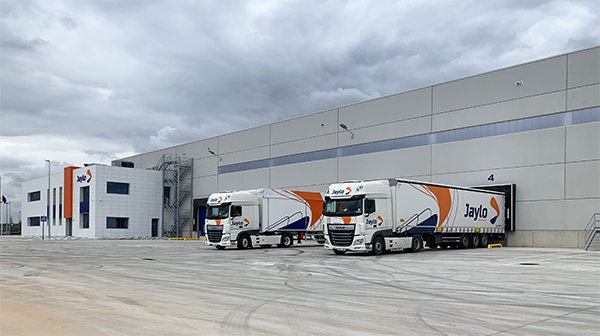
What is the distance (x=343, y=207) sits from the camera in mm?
24109

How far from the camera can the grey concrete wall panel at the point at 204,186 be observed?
58.8m

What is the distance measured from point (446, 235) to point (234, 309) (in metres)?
21.2

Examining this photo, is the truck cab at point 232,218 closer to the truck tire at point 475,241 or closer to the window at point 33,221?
the truck tire at point 475,241

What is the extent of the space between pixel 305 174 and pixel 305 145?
2.66 metres

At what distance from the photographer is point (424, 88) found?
1502 inches

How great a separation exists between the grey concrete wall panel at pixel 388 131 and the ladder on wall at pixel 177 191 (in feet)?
85.7

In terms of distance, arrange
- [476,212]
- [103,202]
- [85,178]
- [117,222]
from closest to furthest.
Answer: [476,212]
[103,202]
[85,178]
[117,222]

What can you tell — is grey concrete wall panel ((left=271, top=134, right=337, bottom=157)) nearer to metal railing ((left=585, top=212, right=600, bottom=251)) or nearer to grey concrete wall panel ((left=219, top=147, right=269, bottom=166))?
grey concrete wall panel ((left=219, top=147, right=269, bottom=166))

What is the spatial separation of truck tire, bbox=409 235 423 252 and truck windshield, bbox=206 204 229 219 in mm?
10455

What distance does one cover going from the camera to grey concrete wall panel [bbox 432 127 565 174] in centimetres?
3123

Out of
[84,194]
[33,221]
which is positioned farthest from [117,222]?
[33,221]

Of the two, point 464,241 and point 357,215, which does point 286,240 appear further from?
point 464,241

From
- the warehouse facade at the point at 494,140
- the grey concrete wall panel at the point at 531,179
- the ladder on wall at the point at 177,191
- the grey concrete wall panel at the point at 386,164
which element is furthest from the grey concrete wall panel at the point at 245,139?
the grey concrete wall panel at the point at 531,179

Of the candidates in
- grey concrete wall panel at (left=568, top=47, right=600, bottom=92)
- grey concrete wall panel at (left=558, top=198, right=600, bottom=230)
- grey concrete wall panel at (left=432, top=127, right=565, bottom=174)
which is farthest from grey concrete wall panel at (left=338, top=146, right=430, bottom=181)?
grey concrete wall panel at (left=568, top=47, right=600, bottom=92)
